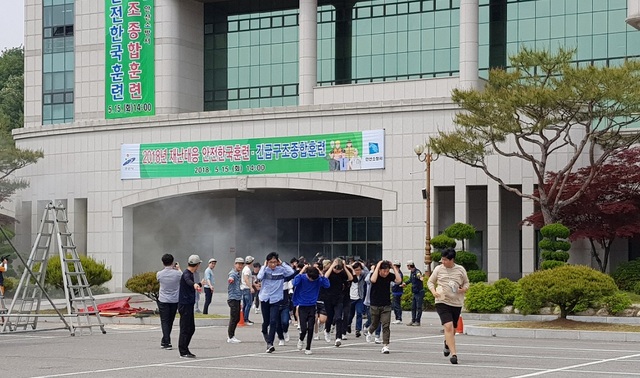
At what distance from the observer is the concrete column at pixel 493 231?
1772 inches

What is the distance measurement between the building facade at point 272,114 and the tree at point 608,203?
92.5 inches

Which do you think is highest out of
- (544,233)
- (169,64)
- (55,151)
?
(169,64)

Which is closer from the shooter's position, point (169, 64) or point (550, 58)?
point (550, 58)

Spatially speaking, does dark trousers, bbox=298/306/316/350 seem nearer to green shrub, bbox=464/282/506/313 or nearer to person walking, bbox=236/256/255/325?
person walking, bbox=236/256/255/325

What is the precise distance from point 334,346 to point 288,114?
84.7 feet

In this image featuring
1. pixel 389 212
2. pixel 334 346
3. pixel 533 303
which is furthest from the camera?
pixel 389 212

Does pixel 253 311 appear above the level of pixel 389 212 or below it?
below

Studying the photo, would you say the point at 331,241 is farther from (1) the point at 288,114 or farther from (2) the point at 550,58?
(2) the point at 550,58

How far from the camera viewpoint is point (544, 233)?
39844 millimetres

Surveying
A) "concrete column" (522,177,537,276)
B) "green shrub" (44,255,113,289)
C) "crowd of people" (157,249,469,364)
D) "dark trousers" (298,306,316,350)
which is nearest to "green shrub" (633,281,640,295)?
"concrete column" (522,177,537,276)

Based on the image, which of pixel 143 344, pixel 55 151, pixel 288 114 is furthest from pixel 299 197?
pixel 143 344

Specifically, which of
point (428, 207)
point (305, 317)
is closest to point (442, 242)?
point (428, 207)

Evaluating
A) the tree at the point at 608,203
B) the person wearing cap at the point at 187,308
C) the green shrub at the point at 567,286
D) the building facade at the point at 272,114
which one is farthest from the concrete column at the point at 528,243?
the person wearing cap at the point at 187,308

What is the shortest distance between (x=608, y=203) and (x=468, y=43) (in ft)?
35.3
